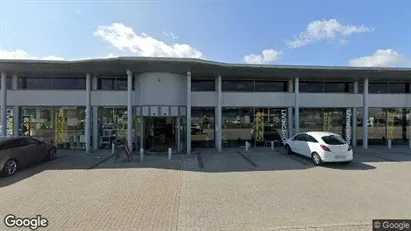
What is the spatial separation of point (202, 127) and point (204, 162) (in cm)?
488

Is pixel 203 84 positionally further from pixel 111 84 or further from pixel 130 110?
pixel 111 84

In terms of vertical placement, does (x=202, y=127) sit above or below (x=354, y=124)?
→ below

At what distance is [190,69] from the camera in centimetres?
1395

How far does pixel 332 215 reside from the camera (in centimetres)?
557

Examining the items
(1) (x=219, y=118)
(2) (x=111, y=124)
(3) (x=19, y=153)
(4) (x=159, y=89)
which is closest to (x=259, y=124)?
(1) (x=219, y=118)

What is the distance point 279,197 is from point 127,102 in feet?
34.7

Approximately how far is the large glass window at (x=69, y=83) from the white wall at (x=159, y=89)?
380 cm

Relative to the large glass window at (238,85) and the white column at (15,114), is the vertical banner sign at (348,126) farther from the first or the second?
the white column at (15,114)

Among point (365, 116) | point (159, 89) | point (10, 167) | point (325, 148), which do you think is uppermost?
point (159, 89)

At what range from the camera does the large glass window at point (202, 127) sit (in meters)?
16.2

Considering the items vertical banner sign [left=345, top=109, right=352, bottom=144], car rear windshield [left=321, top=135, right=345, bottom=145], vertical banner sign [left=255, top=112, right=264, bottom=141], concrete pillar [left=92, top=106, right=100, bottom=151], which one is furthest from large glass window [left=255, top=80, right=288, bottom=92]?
concrete pillar [left=92, top=106, right=100, bottom=151]

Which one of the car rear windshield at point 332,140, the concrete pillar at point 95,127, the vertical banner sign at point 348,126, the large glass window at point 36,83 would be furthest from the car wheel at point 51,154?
the vertical banner sign at point 348,126

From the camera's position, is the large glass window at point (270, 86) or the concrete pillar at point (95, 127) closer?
the concrete pillar at point (95, 127)

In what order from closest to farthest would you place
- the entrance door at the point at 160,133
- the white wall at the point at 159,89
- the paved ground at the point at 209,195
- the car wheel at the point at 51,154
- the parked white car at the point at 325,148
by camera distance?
the paved ground at the point at 209,195, the parked white car at the point at 325,148, the car wheel at the point at 51,154, the white wall at the point at 159,89, the entrance door at the point at 160,133
